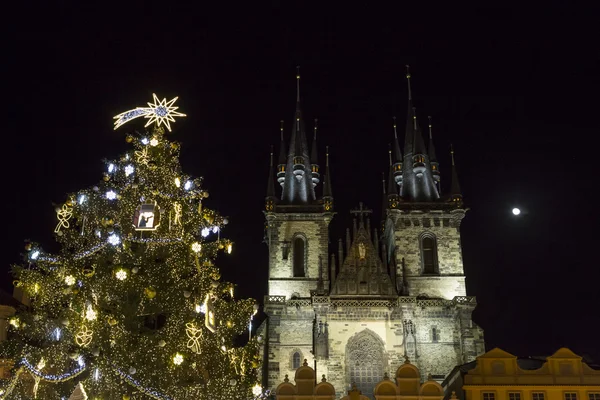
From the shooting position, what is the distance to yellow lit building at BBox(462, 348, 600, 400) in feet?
86.5

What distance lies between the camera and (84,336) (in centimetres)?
1569

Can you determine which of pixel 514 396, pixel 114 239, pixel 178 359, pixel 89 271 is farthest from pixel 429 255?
pixel 89 271

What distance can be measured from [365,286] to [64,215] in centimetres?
2655

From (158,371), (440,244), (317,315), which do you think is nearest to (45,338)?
(158,371)

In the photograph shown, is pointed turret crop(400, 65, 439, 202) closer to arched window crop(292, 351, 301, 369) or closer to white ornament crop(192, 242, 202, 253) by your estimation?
arched window crop(292, 351, 301, 369)

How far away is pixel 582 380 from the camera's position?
2644 centimetres

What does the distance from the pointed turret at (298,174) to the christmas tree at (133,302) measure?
1085 inches

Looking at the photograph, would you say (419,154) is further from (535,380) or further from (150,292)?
(150,292)

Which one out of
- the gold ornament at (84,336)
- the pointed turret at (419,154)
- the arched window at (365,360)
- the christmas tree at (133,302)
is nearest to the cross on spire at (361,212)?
the pointed turret at (419,154)

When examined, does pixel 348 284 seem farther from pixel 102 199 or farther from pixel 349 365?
pixel 102 199

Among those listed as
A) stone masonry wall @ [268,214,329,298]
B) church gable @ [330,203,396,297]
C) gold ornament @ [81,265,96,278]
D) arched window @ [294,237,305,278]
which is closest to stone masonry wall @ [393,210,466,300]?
church gable @ [330,203,396,297]

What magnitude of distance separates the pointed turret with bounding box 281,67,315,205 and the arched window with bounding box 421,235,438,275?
7985 millimetres

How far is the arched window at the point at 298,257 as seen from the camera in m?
43.2

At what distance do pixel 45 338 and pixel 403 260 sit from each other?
2935 cm
